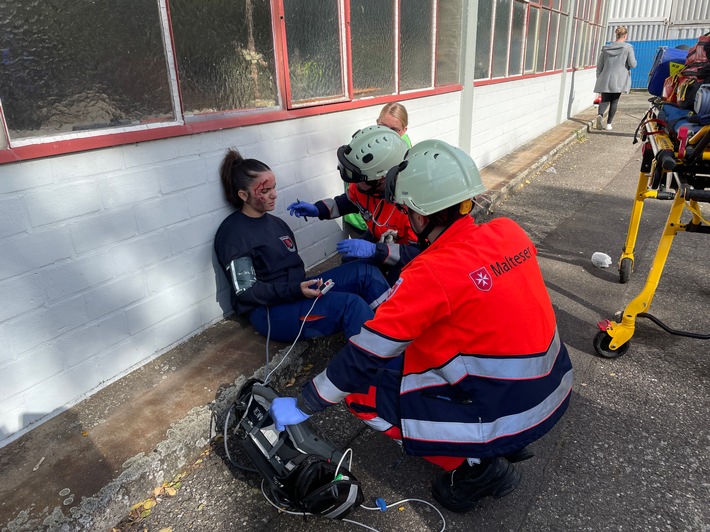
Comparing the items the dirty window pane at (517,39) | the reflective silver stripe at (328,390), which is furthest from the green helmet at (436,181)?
the dirty window pane at (517,39)

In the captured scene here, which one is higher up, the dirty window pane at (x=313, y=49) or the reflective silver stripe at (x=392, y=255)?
the dirty window pane at (x=313, y=49)

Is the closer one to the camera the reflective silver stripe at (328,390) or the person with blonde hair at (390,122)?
the reflective silver stripe at (328,390)

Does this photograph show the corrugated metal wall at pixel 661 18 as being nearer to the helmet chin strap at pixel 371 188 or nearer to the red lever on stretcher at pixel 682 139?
the red lever on stretcher at pixel 682 139

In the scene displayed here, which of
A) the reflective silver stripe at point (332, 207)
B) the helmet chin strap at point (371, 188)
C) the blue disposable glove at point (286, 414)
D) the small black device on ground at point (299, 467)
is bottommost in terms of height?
the small black device on ground at point (299, 467)

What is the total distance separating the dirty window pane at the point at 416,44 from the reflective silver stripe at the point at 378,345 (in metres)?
4.14

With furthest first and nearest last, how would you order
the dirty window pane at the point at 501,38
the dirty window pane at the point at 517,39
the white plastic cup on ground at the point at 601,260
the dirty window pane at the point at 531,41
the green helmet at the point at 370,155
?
the dirty window pane at the point at 531,41 < the dirty window pane at the point at 517,39 < the dirty window pane at the point at 501,38 < the white plastic cup on ground at the point at 601,260 < the green helmet at the point at 370,155

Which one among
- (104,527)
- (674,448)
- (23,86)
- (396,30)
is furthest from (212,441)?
(396,30)

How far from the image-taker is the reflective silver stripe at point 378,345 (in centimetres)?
180

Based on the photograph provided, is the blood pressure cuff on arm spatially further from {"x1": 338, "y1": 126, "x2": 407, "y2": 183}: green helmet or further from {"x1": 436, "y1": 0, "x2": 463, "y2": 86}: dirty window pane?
{"x1": 436, "y1": 0, "x2": 463, "y2": 86}: dirty window pane

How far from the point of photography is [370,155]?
2.98m

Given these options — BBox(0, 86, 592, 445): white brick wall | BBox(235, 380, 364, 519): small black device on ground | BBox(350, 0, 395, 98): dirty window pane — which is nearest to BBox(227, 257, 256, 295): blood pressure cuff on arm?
BBox(0, 86, 592, 445): white brick wall

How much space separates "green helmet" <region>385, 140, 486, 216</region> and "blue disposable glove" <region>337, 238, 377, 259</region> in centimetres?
108

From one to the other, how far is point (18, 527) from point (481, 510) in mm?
1828

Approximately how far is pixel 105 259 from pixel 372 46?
320 centimetres
